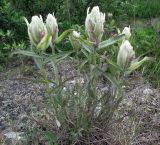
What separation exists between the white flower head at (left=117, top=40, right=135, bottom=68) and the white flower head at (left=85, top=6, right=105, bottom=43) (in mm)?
119

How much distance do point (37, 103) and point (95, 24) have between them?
3.39 ft

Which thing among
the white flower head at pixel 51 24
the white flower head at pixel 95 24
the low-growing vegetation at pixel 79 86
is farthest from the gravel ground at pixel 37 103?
the white flower head at pixel 95 24

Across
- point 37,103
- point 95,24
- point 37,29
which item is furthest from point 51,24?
point 37,103

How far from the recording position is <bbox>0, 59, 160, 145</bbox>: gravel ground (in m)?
2.87

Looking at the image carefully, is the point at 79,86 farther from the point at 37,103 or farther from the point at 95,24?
the point at 37,103

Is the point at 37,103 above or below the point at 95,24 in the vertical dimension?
below

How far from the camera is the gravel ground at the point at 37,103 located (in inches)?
113

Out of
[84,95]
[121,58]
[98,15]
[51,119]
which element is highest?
Result: [98,15]

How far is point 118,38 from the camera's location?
225cm

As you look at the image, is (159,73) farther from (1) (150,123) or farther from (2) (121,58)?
(2) (121,58)

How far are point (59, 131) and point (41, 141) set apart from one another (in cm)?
17

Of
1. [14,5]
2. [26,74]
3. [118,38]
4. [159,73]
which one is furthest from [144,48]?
[118,38]

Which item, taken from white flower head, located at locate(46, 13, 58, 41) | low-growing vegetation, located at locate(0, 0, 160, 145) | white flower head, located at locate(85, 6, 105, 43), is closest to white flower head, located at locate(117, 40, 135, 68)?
low-growing vegetation, located at locate(0, 0, 160, 145)

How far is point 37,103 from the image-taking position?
3074 millimetres
